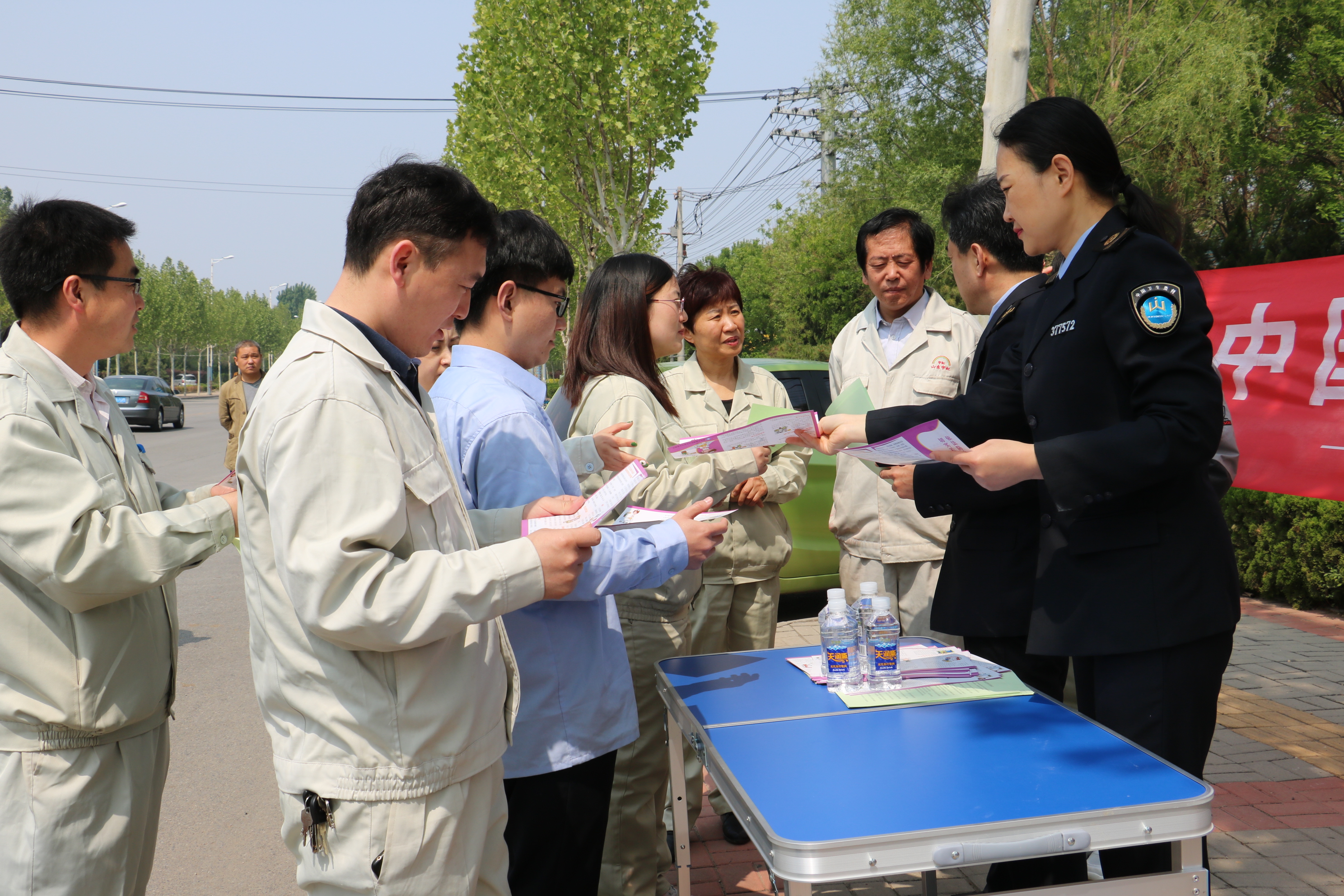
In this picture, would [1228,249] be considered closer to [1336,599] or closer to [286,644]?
[1336,599]

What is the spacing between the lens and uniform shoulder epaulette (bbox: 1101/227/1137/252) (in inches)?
81.0

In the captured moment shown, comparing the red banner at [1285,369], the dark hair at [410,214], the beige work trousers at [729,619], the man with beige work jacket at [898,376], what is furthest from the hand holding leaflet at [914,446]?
the red banner at [1285,369]

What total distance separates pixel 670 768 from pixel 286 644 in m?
1.32

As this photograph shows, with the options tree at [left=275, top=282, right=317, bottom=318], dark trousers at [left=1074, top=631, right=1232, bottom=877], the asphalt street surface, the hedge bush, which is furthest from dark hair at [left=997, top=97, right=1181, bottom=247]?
tree at [left=275, top=282, right=317, bottom=318]

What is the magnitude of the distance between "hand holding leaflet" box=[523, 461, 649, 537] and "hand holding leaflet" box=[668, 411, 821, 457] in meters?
0.64

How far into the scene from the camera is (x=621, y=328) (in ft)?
10.4

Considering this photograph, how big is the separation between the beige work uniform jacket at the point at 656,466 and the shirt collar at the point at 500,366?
644mm

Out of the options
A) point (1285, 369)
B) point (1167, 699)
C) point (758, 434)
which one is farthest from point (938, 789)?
point (1285, 369)

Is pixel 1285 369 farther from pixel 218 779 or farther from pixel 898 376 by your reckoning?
pixel 218 779

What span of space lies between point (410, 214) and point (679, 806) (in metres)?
1.70

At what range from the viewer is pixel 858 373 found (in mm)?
3863

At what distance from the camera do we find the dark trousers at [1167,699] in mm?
1966

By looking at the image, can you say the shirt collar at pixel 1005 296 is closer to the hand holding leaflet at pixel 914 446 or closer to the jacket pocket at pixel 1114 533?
the hand holding leaflet at pixel 914 446

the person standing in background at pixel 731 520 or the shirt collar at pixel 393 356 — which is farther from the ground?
the shirt collar at pixel 393 356
